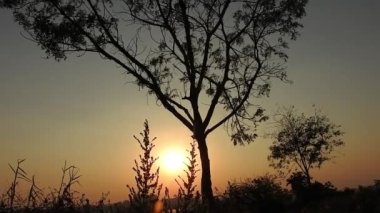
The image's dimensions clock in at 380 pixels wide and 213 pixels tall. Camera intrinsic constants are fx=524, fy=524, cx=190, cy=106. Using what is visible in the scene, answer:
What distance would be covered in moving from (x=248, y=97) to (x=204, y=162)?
4.79 meters

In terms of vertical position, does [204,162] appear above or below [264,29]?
below

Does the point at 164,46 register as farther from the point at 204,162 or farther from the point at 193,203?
the point at 193,203

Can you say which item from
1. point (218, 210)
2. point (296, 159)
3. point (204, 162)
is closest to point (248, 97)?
point (204, 162)

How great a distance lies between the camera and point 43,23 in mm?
23234

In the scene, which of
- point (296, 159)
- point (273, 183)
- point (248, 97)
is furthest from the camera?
point (296, 159)

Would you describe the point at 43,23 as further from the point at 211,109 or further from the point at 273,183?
the point at 273,183

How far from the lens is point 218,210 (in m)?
5.54

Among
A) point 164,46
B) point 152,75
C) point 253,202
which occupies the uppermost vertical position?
point 164,46

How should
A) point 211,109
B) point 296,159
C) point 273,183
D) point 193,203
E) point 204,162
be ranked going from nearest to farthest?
point 193,203 → point 204,162 → point 211,109 → point 273,183 → point 296,159

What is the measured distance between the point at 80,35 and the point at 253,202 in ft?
35.8

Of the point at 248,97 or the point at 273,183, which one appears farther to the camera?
the point at 273,183

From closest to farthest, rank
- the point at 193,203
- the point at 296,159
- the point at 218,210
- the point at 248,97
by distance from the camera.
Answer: the point at 193,203 → the point at 218,210 → the point at 248,97 → the point at 296,159

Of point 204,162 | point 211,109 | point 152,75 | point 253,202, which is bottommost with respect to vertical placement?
point 253,202

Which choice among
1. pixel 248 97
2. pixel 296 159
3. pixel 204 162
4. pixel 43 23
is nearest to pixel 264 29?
pixel 248 97
